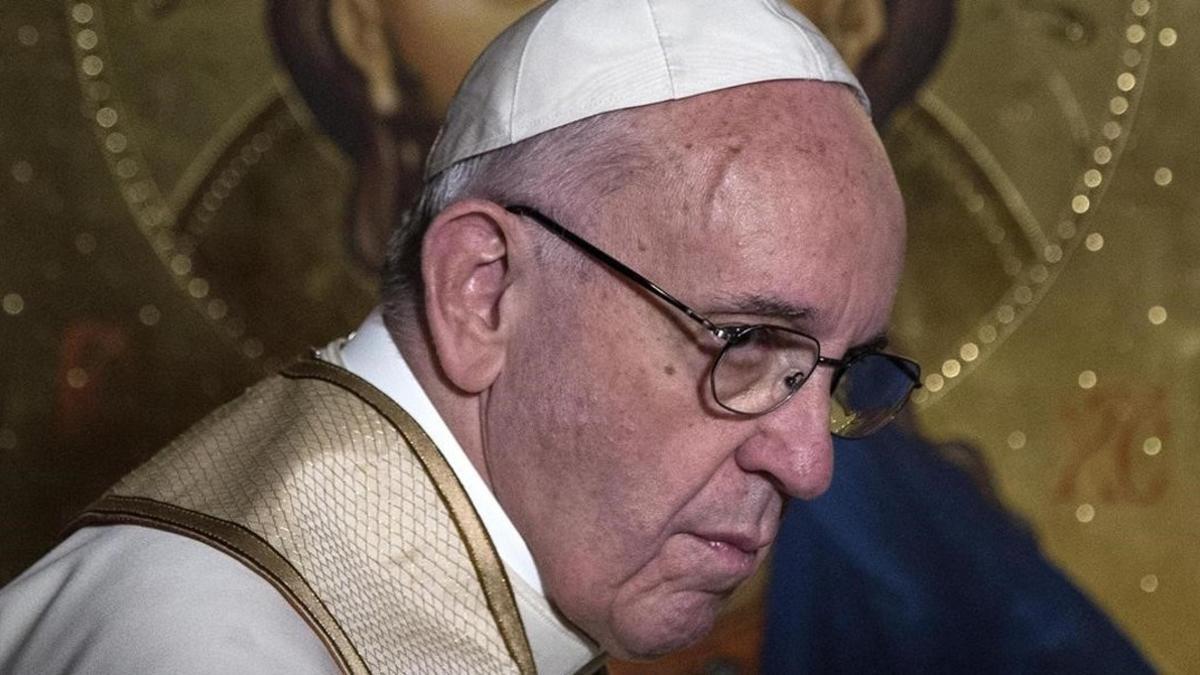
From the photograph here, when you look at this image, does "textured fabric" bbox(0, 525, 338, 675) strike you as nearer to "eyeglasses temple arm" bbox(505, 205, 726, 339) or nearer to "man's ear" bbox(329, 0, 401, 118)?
"eyeglasses temple arm" bbox(505, 205, 726, 339)

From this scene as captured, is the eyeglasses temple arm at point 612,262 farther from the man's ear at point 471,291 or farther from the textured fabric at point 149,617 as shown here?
the textured fabric at point 149,617

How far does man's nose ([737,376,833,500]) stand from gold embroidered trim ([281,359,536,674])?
0.96ft

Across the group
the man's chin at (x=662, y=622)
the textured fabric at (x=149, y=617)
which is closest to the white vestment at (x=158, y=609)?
the textured fabric at (x=149, y=617)

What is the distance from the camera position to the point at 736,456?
1703 mm

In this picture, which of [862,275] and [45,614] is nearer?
[45,614]

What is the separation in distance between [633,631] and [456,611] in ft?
0.68

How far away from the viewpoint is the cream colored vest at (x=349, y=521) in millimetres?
1565

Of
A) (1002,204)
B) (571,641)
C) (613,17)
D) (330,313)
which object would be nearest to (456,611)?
(571,641)

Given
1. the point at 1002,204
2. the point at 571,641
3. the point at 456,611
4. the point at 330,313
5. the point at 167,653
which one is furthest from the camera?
the point at 1002,204

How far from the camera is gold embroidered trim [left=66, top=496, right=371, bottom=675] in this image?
153cm

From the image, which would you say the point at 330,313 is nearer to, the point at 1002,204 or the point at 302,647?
the point at 1002,204

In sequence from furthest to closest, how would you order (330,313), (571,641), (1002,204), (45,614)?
1. (1002,204)
2. (330,313)
3. (571,641)
4. (45,614)

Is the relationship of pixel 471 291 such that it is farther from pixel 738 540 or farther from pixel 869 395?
pixel 869 395

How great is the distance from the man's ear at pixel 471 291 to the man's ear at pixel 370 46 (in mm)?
1425
